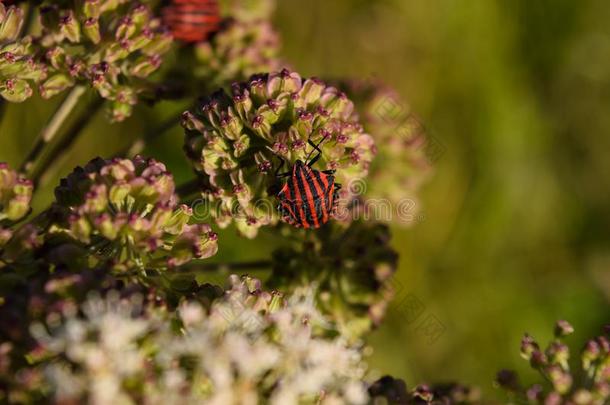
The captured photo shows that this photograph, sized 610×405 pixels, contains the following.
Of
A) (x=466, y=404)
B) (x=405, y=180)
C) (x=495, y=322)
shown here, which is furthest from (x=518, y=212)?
(x=466, y=404)

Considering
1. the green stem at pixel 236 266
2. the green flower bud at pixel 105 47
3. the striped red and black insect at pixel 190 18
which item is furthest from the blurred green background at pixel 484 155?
the green flower bud at pixel 105 47

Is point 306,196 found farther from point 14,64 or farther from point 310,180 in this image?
point 14,64

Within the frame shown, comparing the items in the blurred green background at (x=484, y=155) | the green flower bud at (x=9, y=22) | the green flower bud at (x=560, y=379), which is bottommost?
the blurred green background at (x=484, y=155)

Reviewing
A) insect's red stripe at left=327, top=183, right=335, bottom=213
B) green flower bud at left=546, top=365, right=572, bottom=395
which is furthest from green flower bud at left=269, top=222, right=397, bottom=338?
green flower bud at left=546, top=365, right=572, bottom=395

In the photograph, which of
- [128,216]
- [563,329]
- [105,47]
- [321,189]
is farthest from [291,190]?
[563,329]

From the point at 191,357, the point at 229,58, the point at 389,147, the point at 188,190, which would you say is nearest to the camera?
the point at 191,357

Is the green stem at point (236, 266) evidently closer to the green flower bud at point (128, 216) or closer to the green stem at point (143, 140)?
the green stem at point (143, 140)

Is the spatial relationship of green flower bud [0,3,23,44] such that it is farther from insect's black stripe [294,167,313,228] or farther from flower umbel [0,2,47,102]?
insect's black stripe [294,167,313,228]
